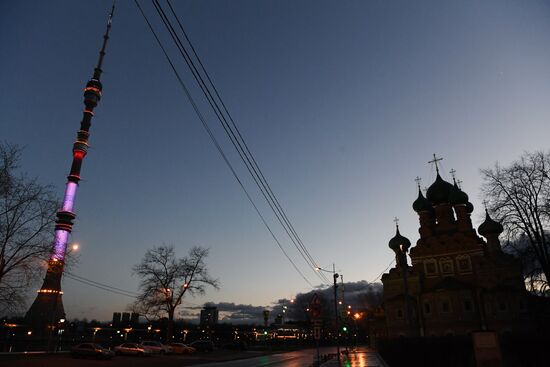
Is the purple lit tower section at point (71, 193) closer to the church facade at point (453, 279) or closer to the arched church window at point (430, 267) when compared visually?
the church facade at point (453, 279)

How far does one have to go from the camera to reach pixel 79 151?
9956cm

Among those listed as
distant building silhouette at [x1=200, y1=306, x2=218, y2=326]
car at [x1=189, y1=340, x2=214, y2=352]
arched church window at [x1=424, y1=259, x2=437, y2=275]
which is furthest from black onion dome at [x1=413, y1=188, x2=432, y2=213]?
distant building silhouette at [x1=200, y1=306, x2=218, y2=326]

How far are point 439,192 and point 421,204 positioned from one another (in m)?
3.60

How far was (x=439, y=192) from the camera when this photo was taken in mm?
63500

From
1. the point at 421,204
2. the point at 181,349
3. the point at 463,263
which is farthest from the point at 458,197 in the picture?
the point at 181,349

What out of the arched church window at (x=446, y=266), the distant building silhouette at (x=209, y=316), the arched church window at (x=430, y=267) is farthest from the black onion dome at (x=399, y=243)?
the distant building silhouette at (x=209, y=316)

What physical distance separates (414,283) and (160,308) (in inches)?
1433

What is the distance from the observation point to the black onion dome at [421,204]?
213 feet

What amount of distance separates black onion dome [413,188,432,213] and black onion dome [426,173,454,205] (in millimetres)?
910

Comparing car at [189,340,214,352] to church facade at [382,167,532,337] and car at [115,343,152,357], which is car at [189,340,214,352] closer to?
car at [115,343,152,357]

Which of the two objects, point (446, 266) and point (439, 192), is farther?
point (439, 192)

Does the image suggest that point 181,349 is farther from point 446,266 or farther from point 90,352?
point 446,266

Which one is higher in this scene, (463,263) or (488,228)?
(488,228)

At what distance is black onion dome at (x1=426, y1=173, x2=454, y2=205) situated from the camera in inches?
2494
